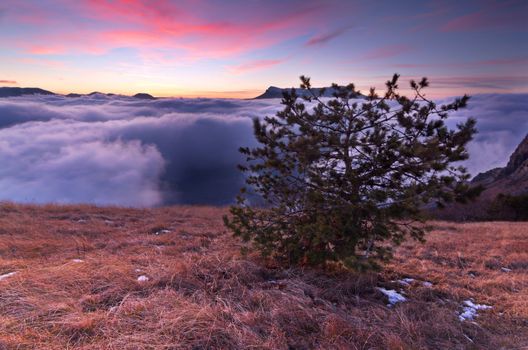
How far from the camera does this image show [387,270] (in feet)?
21.1

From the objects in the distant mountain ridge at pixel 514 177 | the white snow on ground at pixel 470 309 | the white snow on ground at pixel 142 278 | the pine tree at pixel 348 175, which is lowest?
the distant mountain ridge at pixel 514 177

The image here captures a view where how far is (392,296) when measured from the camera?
501 cm

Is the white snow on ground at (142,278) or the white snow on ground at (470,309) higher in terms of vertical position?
the white snow on ground at (142,278)

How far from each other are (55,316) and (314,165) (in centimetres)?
404

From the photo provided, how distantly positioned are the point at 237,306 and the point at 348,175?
251 cm

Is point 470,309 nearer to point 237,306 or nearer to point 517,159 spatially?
point 237,306

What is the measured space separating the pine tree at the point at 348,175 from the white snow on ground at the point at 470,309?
1.21 metres

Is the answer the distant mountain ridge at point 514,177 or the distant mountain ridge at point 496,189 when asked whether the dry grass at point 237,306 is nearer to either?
the distant mountain ridge at point 496,189

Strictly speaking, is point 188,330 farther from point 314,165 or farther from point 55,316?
point 314,165

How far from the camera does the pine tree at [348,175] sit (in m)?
4.69

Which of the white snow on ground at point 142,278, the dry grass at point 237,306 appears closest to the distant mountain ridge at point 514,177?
the dry grass at point 237,306

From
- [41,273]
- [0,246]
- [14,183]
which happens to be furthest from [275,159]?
[14,183]

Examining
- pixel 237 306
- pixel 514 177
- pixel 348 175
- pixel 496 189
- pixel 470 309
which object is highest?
pixel 348 175

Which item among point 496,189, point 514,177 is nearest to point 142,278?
point 496,189
